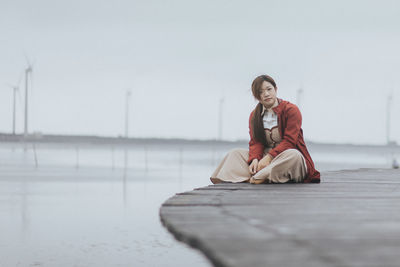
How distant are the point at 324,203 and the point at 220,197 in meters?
0.81

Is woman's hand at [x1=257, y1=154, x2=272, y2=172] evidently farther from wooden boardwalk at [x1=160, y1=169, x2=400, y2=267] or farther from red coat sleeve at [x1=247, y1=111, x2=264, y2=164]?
wooden boardwalk at [x1=160, y1=169, x2=400, y2=267]

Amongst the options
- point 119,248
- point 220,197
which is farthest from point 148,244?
point 220,197

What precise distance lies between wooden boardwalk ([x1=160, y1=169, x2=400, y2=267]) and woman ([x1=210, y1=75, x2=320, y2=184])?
3.90ft

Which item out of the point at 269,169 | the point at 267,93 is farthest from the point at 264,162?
the point at 267,93

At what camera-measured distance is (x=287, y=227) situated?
334 centimetres

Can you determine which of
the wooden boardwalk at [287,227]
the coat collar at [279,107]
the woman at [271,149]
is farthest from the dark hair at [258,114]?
the wooden boardwalk at [287,227]

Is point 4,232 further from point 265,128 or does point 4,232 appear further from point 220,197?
point 220,197

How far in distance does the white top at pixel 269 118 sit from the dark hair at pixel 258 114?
0.05m

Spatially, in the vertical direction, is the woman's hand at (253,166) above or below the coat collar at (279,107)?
below

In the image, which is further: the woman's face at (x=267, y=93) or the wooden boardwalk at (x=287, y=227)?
the woman's face at (x=267, y=93)

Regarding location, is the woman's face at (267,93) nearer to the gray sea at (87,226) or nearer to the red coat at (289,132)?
the red coat at (289,132)

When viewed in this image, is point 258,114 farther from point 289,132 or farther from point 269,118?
point 289,132

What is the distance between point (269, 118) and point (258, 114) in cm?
13

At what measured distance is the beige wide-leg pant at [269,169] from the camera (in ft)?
22.5
